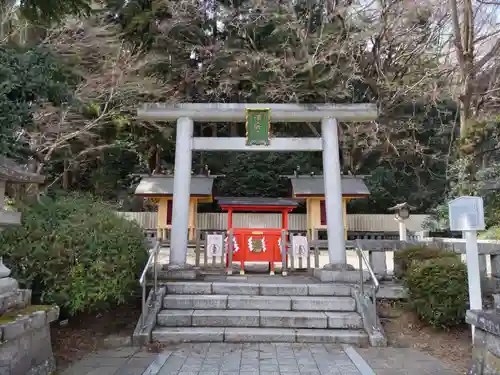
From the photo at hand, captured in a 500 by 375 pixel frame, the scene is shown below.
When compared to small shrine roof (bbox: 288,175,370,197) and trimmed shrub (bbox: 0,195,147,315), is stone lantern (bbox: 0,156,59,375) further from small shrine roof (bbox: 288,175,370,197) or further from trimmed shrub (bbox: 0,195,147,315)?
small shrine roof (bbox: 288,175,370,197)

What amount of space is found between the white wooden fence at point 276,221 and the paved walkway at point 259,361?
14167 mm

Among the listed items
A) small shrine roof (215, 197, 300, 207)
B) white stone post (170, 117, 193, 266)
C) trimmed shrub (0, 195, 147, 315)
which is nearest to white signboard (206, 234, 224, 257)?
white stone post (170, 117, 193, 266)

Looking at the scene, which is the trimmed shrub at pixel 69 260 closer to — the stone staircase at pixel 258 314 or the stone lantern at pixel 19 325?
the stone lantern at pixel 19 325

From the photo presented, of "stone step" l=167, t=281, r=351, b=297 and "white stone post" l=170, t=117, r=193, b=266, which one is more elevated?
"white stone post" l=170, t=117, r=193, b=266

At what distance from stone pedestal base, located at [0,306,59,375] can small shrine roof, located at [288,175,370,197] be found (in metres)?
14.2

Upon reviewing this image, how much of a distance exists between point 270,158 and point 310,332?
59.9 ft

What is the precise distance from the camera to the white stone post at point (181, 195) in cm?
745

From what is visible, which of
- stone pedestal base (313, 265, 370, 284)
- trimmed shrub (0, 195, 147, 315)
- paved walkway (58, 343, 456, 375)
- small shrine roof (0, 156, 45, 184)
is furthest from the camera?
stone pedestal base (313, 265, 370, 284)

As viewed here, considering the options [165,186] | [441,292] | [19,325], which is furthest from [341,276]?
[165,186]

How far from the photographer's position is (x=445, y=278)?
5227mm

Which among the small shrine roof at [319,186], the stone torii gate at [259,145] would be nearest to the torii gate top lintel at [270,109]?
the stone torii gate at [259,145]

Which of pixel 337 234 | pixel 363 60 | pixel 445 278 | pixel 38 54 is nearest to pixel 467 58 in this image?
pixel 363 60

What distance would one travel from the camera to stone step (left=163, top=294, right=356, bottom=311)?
5.98m

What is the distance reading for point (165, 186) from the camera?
56.1ft
